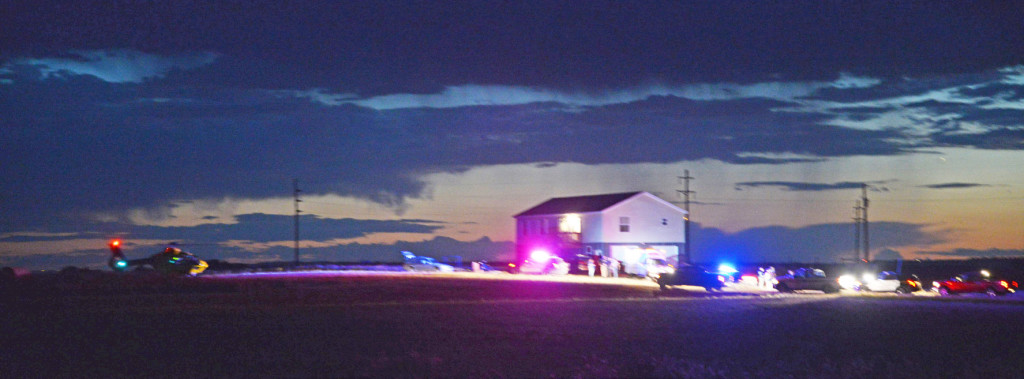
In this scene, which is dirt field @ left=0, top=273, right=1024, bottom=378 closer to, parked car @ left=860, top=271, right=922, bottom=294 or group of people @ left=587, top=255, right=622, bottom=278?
parked car @ left=860, top=271, right=922, bottom=294

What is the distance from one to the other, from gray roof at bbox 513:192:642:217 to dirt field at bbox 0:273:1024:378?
121 feet

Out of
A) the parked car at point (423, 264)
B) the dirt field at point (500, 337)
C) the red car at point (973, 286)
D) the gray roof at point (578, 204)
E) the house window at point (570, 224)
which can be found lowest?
the parked car at point (423, 264)

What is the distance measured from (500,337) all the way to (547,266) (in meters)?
42.3

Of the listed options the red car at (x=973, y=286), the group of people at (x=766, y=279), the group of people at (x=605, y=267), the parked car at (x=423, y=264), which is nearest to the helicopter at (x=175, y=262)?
the parked car at (x=423, y=264)

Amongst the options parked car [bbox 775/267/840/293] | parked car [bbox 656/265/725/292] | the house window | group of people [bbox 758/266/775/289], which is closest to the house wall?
the house window

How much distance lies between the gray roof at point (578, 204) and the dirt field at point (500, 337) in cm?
3688

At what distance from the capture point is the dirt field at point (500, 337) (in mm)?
14375

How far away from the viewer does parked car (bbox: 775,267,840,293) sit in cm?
3975

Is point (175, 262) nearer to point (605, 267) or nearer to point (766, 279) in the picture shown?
point (605, 267)

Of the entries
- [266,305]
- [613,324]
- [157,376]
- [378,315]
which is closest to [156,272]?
[266,305]

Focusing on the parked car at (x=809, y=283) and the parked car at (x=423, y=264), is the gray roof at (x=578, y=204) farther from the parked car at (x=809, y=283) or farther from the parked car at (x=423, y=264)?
the parked car at (x=809, y=283)

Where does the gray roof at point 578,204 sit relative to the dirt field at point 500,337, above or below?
above

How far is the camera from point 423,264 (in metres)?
69.9

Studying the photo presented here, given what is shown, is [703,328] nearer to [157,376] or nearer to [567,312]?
[567,312]
